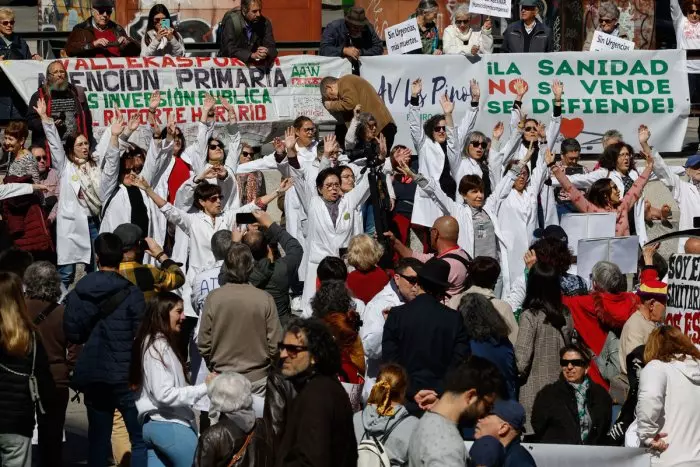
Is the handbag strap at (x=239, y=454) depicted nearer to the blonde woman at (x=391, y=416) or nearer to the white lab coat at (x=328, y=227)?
the blonde woman at (x=391, y=416)

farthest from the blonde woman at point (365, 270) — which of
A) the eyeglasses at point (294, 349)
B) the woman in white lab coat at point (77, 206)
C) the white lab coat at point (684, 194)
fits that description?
the white lab coat at point (684, 194)

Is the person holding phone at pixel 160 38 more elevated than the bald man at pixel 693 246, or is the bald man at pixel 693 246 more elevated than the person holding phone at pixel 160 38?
the person holding phone at pixel 160 38

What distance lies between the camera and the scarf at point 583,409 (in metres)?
9.23

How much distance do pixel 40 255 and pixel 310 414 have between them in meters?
6.58

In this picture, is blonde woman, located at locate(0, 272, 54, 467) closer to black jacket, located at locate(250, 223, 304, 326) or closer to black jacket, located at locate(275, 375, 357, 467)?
black jacket, located at locate(275, 375, 357, 467)

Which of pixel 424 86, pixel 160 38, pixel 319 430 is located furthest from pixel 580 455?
pixel 160 38

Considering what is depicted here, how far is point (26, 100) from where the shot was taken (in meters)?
15.9

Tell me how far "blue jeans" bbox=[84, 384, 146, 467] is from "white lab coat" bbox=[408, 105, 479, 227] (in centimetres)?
482

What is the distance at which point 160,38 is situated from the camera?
640 inches

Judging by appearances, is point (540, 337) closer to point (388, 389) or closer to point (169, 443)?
point (388, 389)

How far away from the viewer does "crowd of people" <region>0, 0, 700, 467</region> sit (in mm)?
7984

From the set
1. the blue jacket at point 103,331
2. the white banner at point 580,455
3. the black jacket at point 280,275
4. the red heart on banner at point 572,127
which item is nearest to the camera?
the white banner at point 580,455

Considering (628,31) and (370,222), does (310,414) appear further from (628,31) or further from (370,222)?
(628,31)

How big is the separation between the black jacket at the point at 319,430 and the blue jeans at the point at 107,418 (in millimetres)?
2109
